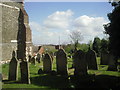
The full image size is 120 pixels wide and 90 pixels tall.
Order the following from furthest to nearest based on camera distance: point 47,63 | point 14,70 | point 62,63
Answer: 1. point 47,63
2. point 62,63
3. point 14,70

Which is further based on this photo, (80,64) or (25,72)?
(80,64)

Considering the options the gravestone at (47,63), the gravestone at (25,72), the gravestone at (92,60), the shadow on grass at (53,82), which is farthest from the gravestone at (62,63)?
the gravestone at (25,72)

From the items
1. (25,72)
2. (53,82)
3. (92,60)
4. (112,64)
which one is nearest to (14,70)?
(25,72)

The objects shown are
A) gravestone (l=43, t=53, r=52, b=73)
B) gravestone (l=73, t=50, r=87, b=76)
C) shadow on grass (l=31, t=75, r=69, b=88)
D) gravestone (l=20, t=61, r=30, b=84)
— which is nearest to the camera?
shadow on grass (l=31, t=75, r=69, b=88)

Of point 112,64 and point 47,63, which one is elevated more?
point 47,63

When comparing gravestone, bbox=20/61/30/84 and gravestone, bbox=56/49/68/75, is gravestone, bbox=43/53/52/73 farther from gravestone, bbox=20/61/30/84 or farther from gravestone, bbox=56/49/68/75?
gravestone, bbox=20/61/30/84

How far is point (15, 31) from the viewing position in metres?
22.6

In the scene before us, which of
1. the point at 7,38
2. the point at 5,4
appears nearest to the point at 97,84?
the point at 7,38

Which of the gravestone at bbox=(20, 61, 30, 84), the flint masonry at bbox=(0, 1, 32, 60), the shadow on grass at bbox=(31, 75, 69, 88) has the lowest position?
the shadow on grass at bbox=(31, 75, 69, 88)

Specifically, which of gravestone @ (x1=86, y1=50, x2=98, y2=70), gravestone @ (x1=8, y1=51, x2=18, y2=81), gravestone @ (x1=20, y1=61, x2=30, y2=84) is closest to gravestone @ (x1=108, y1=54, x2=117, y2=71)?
gravestone @ (x1=86, y1=50, x2=98, y2=70)

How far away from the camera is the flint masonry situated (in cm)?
2084

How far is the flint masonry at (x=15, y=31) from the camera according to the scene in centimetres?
2084

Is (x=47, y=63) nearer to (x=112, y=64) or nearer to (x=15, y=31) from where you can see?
(x=112, y=64)

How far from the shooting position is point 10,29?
21.8 meters
